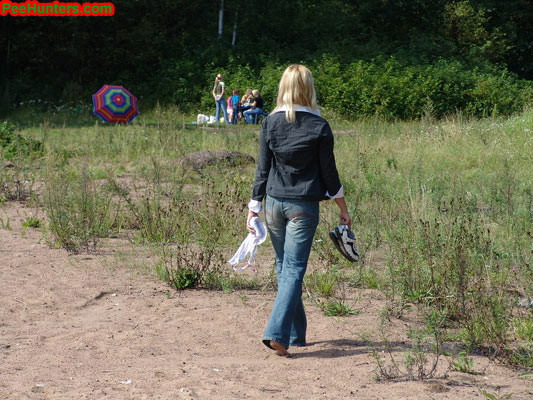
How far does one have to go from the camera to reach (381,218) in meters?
7.89

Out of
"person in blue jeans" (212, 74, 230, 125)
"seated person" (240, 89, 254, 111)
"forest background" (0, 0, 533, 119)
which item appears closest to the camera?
"person in blue jeans" (212, 74, 230, 125)

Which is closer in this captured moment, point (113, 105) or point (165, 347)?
point (165, 347)

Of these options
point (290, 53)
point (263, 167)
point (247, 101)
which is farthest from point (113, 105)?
point (263, 167)

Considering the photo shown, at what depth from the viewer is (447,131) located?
46.2 feet

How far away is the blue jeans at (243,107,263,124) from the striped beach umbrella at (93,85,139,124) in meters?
3.49

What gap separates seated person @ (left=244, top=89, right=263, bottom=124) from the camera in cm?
2116

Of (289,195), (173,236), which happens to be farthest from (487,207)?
(289,195)

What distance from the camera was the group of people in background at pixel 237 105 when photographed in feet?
69.6

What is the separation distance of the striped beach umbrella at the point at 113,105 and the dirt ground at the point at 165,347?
13099 millimetres

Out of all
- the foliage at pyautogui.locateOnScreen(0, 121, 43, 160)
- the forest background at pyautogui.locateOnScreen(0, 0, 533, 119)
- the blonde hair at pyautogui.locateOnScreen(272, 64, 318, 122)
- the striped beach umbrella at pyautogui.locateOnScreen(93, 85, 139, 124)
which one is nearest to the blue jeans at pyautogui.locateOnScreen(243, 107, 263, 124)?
the striped beach umbrella at pyautogui.locateOnScreen(93, 85, 139, 124)

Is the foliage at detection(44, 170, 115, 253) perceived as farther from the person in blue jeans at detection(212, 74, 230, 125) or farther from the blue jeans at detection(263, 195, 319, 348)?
the person in blue jeans at detection(212, 74, 230, 125)

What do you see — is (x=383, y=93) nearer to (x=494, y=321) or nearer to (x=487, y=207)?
(x=487, y=207)

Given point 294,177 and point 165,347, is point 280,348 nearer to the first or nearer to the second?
point 165,347

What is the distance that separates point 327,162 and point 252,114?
17112 mm
